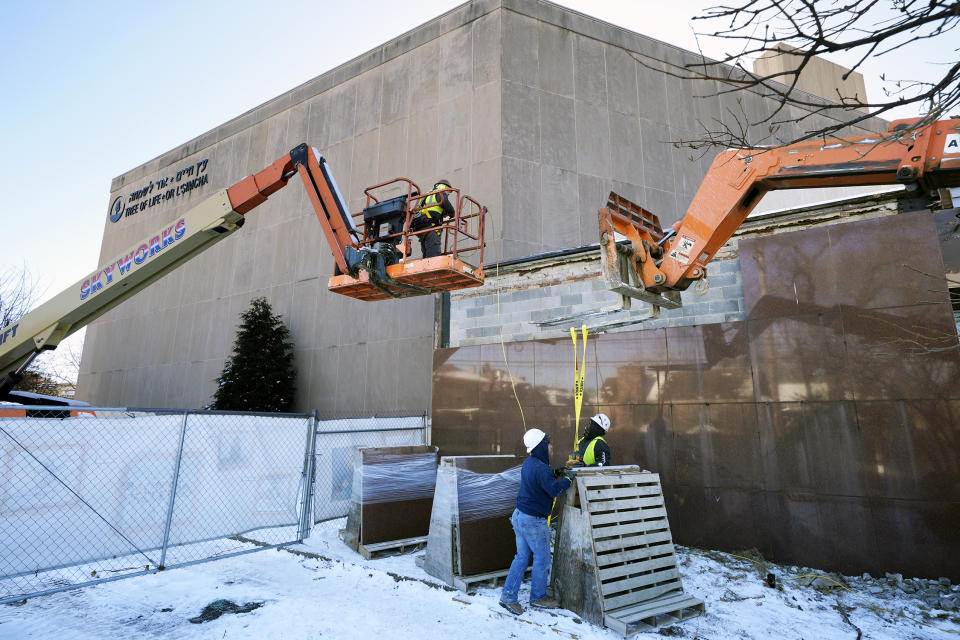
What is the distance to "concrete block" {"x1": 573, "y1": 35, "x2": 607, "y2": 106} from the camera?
1457 centimetres

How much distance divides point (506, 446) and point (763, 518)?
4.17m

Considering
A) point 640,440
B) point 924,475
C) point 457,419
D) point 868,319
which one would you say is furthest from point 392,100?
point 924,475

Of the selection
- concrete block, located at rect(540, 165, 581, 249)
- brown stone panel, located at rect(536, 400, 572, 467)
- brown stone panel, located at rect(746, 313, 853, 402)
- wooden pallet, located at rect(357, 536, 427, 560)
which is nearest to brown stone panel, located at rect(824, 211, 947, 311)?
brown stone panel, located at rect(746, 313, 853, 402)

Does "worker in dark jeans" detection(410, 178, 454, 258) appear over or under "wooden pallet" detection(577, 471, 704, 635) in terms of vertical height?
over

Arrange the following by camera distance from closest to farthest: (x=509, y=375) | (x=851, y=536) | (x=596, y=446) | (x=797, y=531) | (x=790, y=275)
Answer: (x=851, y=536) < (x=797, y=531) < (x=596, y=446) < (x=790, y=275) < (x=509, y=375)

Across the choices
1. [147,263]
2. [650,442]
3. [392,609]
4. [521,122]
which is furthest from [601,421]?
[521,122]

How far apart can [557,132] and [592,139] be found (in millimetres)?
1085

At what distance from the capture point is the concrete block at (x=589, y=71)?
14570mm

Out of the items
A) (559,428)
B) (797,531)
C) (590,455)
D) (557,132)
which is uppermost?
(557,132)

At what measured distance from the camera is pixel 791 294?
7.69m

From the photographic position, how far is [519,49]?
14.0 m

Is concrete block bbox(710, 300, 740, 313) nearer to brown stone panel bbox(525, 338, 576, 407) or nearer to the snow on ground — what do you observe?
brown stone panel bbox(525, 338, 576, 407)

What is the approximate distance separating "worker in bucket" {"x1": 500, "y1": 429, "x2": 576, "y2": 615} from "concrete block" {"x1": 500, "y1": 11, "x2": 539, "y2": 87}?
11.1 meters

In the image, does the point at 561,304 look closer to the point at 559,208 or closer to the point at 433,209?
Result: the point at 433,209
